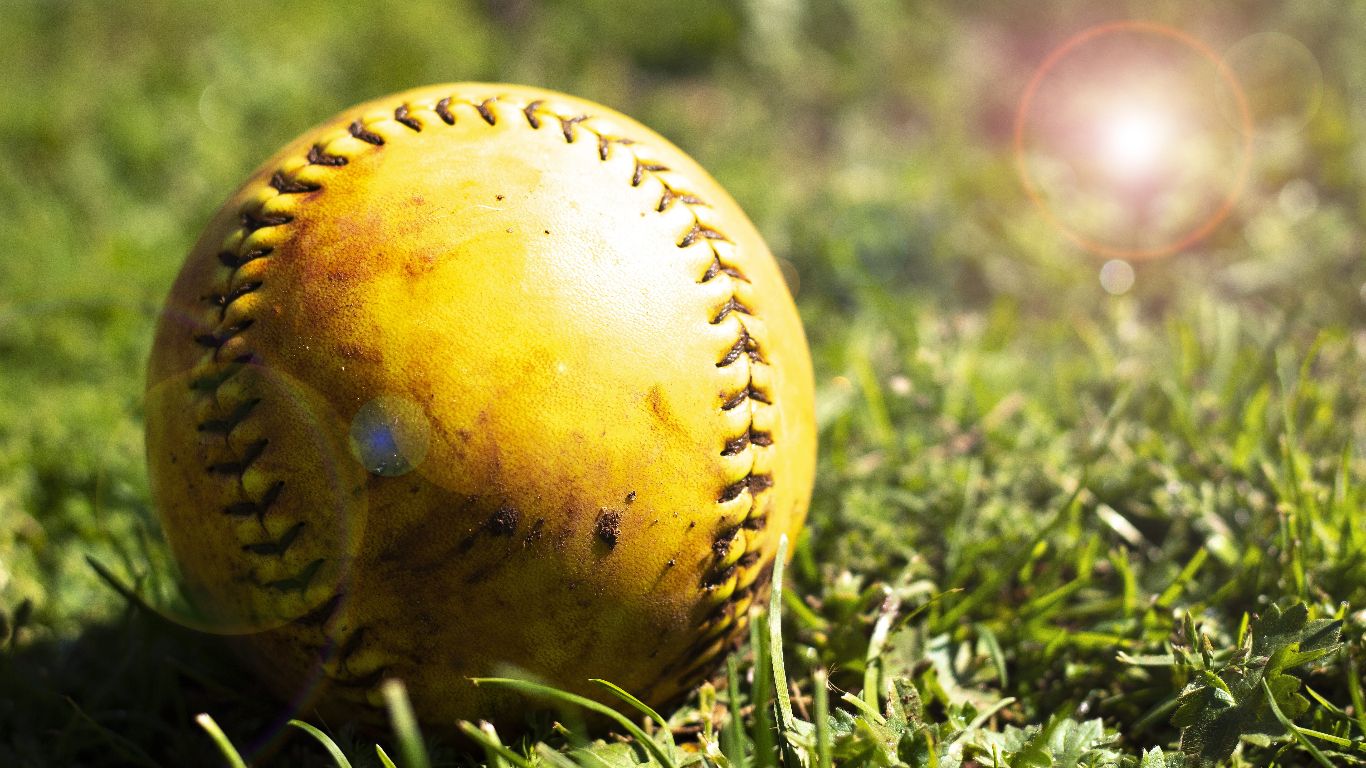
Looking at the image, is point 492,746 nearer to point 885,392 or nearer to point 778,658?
point 778,658

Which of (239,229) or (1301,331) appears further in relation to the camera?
(1301,331)

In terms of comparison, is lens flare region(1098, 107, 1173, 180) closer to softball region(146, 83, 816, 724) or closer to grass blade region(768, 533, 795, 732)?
softball region(146, 83, 816, 724)

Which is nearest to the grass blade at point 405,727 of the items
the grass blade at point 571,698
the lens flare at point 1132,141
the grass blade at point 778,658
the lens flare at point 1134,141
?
the grass blade at point 571,698

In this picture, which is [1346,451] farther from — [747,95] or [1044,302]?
[747,95]

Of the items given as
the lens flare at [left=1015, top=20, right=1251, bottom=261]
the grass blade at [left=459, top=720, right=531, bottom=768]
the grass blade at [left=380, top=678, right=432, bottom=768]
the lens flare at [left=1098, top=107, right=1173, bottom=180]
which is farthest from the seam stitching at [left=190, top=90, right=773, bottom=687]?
the lens flare at [left=1098, top=107, right=1173, bottom=180]

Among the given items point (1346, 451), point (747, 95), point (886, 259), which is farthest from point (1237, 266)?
point (747, 95)

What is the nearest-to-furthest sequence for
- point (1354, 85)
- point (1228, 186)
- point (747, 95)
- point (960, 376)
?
point (960, 376), point (1228, 186), point (1354, 85), point (747, 95)

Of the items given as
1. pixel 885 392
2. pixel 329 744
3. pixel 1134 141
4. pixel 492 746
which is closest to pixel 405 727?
pixel 492 746
